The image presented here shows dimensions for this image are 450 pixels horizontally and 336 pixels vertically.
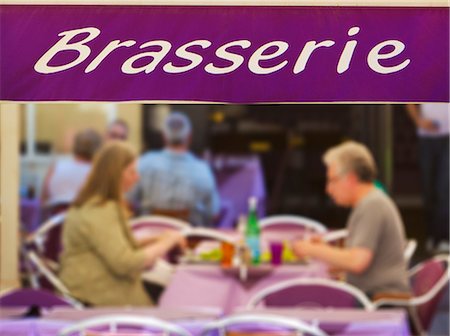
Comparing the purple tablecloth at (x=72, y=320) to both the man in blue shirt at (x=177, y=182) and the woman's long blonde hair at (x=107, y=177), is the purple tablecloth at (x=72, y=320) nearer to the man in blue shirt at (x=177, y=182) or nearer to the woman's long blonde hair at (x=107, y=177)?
the woman's long blonde hair at (x=107, y=177)

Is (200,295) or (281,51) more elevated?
(281,51)

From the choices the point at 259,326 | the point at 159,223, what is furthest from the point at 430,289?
the point at 159,223

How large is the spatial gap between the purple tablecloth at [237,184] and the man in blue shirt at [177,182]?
0.76 meters

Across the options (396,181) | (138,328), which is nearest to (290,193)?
(396,181)

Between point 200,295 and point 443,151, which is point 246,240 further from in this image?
point 443,151

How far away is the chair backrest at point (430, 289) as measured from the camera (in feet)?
20.7

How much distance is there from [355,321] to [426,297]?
1.77 metres

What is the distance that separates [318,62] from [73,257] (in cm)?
402

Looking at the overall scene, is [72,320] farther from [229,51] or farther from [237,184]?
[237,184]

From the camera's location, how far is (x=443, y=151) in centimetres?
1033

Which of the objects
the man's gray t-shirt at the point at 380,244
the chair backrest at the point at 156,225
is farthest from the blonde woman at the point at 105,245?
the chair backrest at the point at 156,225

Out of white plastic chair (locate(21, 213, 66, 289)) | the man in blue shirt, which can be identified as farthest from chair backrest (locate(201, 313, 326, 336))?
the man in blue shirt

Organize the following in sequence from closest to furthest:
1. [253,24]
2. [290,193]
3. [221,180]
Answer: [253,24] < [221,180] < [290,193]

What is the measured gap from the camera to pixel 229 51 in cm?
263
